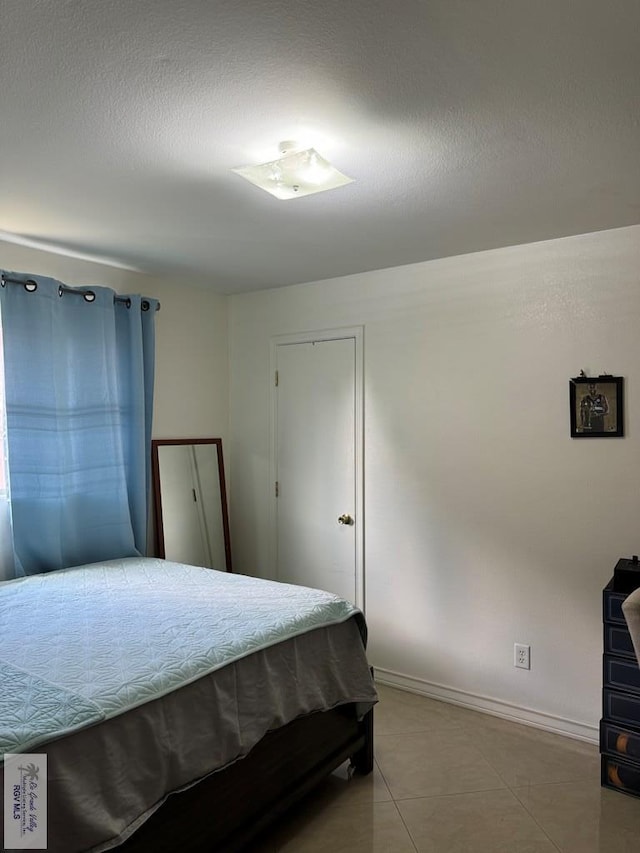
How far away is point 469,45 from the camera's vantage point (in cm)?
151

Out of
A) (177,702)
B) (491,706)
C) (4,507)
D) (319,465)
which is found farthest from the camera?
(319,465)

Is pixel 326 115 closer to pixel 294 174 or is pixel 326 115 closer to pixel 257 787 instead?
pixel 294 174

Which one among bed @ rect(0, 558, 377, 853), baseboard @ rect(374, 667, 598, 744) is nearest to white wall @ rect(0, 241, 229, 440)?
bed @ rect(0, 558, 377, 853)

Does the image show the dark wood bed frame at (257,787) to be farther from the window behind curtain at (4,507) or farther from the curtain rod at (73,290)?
the curtain rod at (73,290)

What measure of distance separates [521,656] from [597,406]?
1350 mm

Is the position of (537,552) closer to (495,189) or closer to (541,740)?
(541,740)

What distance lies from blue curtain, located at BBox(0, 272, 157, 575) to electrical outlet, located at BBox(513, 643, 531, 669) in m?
2.20

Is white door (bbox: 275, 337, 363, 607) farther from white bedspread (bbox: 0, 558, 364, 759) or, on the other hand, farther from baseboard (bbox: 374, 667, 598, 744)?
white bedspread (bbox: 0, 558, 364, 759)

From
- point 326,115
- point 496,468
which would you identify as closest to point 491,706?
point 496,468

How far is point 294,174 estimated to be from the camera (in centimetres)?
210

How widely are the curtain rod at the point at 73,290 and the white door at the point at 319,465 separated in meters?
0.93

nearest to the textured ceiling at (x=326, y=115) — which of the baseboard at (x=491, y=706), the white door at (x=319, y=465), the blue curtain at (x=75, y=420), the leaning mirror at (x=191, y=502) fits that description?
the blue curtain at (x=75, y=420)

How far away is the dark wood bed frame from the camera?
177cm

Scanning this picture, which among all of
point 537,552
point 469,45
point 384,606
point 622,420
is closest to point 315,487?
point 384,606
